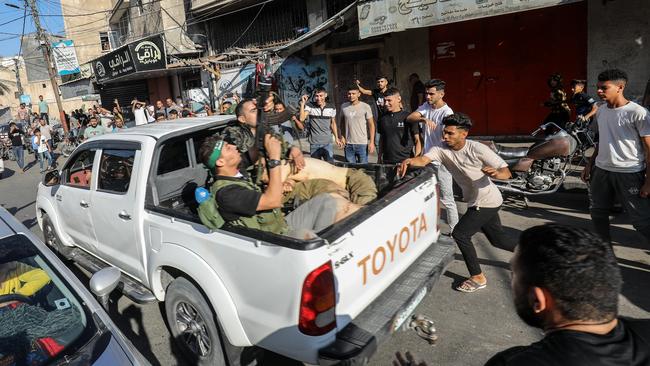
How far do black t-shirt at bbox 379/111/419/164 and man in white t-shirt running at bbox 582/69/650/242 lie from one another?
2186mm

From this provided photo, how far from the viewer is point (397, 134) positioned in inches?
218

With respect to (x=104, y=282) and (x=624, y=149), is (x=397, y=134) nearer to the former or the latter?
→ (x=624, y=149)

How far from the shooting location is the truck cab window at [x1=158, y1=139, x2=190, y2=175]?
3599mm

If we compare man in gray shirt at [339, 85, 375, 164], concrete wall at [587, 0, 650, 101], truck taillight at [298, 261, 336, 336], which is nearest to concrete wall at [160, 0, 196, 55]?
man in gray shirt at [339, 85, 375, 164]

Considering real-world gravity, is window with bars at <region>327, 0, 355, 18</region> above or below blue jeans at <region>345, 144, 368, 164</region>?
above

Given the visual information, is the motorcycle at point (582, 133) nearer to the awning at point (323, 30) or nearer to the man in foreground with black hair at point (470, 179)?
the man in foreground with black hair at point (470, 179)

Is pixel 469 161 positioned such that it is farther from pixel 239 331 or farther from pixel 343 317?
pixel 239 331

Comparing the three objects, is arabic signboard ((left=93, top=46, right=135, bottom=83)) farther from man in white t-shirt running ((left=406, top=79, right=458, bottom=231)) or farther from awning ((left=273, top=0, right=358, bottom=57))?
man in white t-shirt running ((left=406, top=79, right=458, bottom=231))

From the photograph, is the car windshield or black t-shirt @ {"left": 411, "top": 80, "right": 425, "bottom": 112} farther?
black t-shirt @ {"left": 411, "top": 80, "right": 425, "bottom": 112}

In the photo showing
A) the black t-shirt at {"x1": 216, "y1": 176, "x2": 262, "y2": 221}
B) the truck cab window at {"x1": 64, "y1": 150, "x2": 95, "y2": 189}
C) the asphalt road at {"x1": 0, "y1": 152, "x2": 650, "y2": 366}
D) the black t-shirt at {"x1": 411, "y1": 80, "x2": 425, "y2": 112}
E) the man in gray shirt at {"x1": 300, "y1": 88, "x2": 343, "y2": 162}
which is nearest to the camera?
the black t-shirt at {"x1": 216, "y1": 176, "x2": 262, "y2": 221}

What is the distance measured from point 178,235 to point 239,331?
79 cm

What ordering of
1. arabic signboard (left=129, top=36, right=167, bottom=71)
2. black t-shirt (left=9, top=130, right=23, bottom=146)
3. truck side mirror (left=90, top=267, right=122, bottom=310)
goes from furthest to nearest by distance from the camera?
arabic signboard (left=129, top=36, right=167, bottom=71), black t-shirt (left=9, top=130, right=23, bottom=146), truck side mirror (left=90, top=267, right=122, bottom=310)

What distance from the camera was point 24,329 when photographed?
6.47ft

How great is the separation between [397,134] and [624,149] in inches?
99.3
